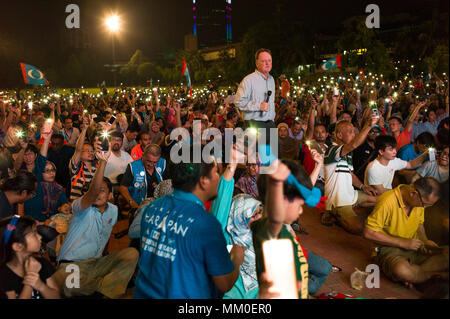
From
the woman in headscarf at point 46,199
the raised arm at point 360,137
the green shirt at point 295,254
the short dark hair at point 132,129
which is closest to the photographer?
the green shirt at point 295,254

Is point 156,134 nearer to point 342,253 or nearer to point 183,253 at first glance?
point 342,253

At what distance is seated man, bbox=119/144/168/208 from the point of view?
584cm

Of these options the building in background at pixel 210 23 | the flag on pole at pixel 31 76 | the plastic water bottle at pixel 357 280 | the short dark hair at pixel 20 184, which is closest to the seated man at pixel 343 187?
the plastic water bottle at pixel 357 280

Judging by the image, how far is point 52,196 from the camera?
538cm

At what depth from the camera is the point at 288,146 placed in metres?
8.28

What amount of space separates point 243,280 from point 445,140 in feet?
6.96

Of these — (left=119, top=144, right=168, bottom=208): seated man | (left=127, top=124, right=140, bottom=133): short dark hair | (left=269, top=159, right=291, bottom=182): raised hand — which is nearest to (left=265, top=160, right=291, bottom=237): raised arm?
(left=269, top=159, right=291, bottom=182): raised hand

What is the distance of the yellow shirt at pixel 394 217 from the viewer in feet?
14.0

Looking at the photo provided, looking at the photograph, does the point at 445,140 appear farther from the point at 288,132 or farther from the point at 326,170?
the point at 288,132

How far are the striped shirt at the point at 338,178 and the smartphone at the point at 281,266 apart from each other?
3822mm

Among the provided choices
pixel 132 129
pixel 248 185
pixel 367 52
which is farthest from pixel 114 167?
pixel 367 52

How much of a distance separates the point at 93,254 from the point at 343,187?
3565mm

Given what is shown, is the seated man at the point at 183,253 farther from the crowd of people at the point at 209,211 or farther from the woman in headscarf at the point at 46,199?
the woman in headscarf at the point at 46,199

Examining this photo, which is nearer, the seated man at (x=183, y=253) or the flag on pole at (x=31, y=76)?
the seated man at (x=183, y=253)
